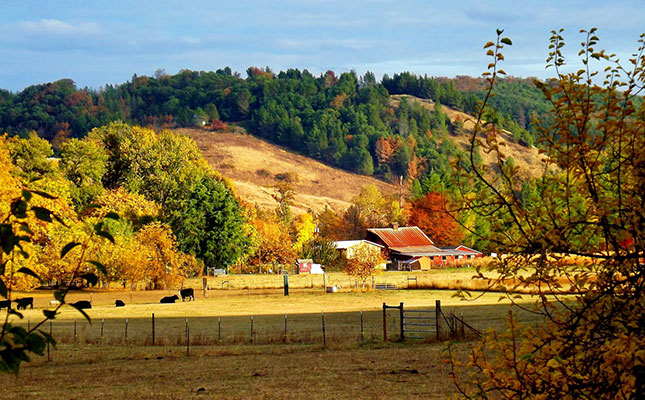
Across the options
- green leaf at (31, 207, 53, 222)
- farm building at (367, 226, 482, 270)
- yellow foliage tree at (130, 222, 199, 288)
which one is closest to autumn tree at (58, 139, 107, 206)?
yellow foliage tree at (130, 222, 199, 288)

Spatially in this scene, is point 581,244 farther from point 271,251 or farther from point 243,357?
point 271,251

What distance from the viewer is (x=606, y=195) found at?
6977mm

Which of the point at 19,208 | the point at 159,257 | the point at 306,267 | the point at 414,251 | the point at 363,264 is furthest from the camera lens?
the point at 414,251

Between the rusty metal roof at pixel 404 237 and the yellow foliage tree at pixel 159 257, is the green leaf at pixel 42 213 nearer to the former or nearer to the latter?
the yellow foliage tree at pixel 159 257

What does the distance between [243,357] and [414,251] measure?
79567mm

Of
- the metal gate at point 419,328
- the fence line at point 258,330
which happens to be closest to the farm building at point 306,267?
the fence line at point 258,330

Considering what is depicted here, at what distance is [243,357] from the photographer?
1112 inches

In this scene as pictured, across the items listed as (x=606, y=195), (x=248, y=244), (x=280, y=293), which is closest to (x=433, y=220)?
(x=248, y=244)

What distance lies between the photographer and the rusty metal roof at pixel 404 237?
110 metres

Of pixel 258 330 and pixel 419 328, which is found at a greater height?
pixel 419 328

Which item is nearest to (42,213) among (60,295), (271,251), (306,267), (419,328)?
(60,295)

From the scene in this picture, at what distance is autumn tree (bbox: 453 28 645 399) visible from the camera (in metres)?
6.23

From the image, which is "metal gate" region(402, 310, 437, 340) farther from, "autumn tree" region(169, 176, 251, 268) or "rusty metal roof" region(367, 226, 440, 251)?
"rusty metal roof" region(367, 226, 440, 251)

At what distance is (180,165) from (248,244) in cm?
1452
